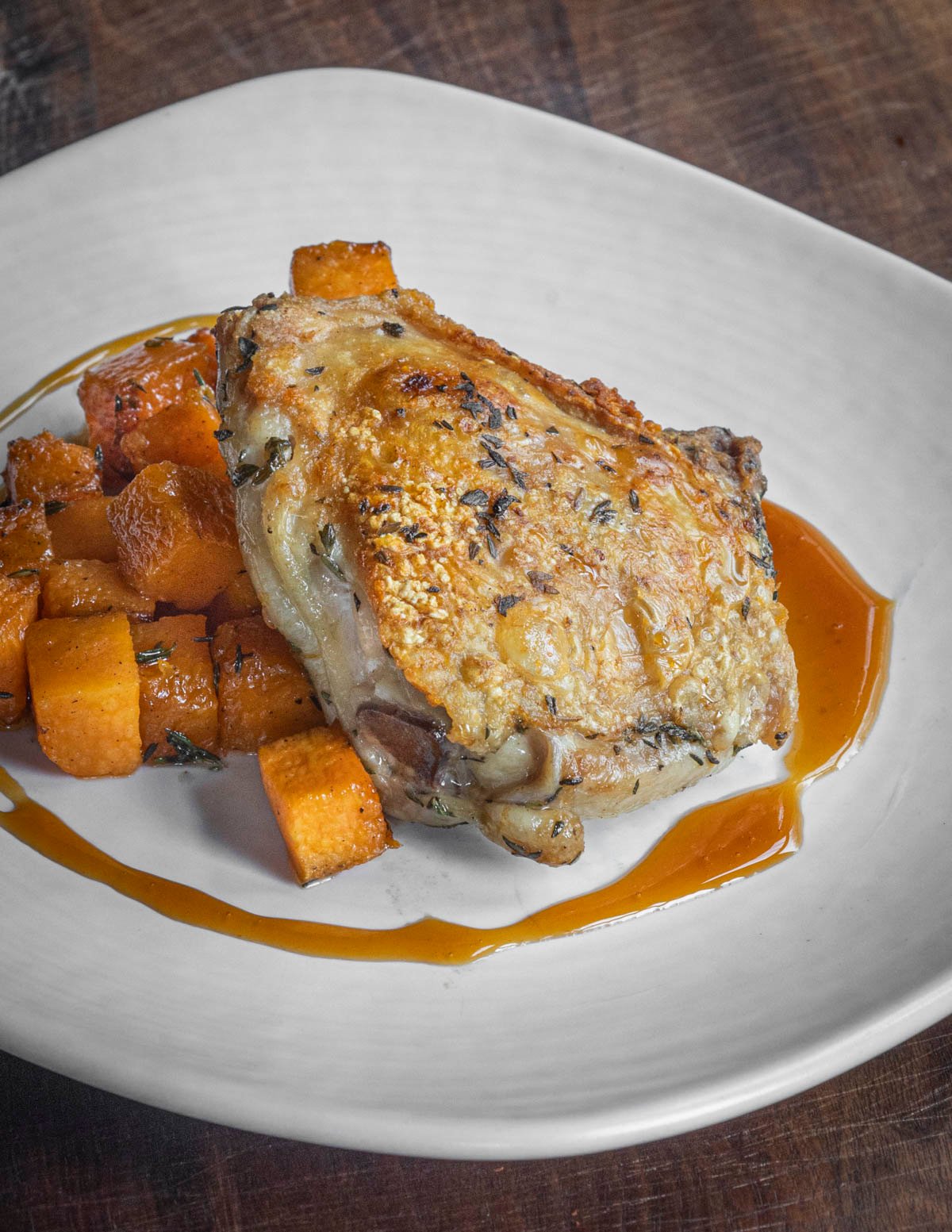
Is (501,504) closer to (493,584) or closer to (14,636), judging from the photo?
(493,584)

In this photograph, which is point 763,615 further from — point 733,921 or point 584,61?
point 584,61

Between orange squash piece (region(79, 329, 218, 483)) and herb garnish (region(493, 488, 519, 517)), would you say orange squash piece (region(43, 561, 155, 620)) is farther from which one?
herb garnish (region(493, 488, 519, 517))

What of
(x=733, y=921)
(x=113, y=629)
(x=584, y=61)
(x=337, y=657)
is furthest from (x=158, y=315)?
(x=733, y=921)

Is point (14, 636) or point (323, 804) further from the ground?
point (14, 636)

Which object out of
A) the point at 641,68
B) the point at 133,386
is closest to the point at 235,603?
the point at 133,386

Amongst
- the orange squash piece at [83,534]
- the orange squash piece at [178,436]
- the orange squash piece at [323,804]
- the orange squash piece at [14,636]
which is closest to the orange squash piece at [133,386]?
the orange squash piece at [178,436]

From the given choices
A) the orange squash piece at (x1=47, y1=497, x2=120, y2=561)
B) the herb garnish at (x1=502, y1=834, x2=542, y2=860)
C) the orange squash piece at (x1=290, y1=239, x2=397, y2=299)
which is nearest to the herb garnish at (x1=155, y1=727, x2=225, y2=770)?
the orange squash piece at (x1=47, y1=497, x2=120, y2=561)
